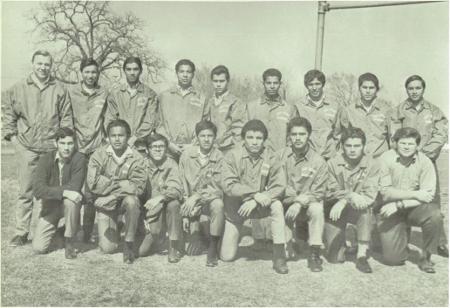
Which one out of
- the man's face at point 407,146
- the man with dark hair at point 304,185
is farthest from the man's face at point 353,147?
the man's face at point 407,146

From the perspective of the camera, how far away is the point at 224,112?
15.7ft

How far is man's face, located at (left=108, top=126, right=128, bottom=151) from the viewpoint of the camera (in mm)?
4184

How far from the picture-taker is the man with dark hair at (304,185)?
3928 millimetres

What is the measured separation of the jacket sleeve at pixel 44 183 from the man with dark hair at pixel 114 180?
0.29 m

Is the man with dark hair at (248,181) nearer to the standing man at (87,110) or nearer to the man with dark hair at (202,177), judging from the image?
the man with dark hair at (202,177)

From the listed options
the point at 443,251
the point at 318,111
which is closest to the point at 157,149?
the point at 318,111

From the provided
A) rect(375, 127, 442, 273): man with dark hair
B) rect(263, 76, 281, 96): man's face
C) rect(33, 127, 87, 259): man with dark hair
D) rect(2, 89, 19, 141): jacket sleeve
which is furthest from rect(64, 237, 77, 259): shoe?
rect(375, 127, 442, 273): man with dark hair

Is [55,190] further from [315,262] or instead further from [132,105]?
[315,262]

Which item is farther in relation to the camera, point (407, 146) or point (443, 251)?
point (443, 251)

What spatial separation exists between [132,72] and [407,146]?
2625mm

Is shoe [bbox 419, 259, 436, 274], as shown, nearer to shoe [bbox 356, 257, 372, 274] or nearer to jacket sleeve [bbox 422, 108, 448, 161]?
shoe [bbox 356, 257, 372, 274]

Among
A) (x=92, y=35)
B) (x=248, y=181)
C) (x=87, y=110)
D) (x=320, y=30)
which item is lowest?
(x=248, y=181)

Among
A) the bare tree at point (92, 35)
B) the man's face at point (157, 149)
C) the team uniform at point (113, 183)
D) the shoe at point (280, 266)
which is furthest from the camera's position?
the bare tree at point (92, 35)

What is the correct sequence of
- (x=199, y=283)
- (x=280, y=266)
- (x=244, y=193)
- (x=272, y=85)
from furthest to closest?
(x=272, y=85)
(x=244, y=193)
(x=280, y=266)
(x=199, y=283)
